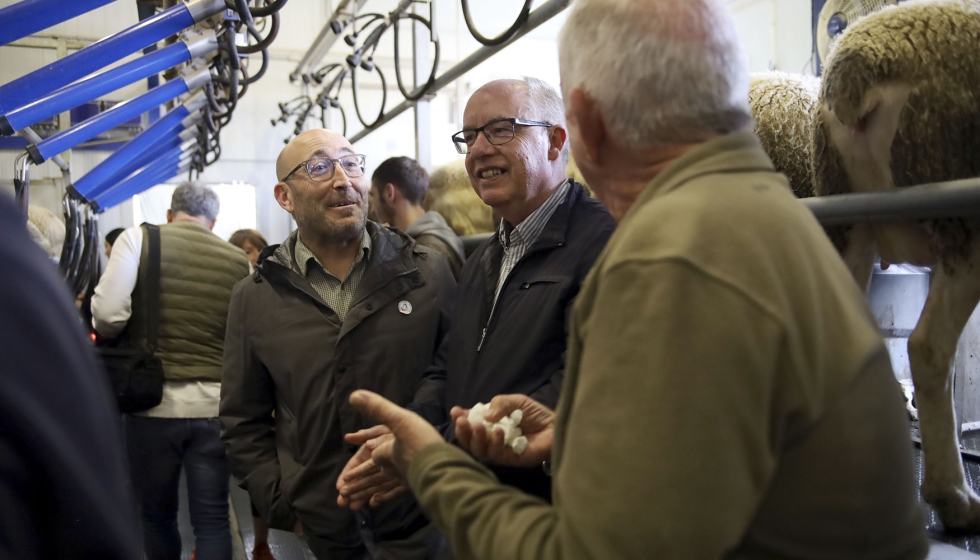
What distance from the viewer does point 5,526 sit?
0.66 m

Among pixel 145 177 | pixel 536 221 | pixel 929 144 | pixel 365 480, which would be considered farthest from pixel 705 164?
pixel 145 177

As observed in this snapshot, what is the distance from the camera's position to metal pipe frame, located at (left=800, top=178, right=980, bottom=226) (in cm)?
137

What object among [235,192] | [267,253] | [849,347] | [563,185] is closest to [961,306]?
[563,185]

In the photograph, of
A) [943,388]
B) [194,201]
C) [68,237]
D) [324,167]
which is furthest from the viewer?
[68,237]

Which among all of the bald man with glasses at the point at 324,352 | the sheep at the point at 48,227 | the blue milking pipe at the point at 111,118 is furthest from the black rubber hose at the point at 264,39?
the sheep at the point at 48,227

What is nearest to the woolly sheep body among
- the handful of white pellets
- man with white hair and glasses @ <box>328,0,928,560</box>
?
man with white hair and glasses @ <box>328,0,928,560</box>

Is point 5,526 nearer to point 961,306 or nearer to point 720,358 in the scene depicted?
point 720,358

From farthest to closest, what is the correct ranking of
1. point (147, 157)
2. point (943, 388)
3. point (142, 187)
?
point (142, 187) → point (147, 157) → point (943, 388)

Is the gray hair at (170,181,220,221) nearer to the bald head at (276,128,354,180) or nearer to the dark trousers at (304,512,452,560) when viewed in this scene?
the bald head at (276,128,354,180)

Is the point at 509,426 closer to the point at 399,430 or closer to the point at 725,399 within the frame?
the point at 399,430

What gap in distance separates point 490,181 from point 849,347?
113cm

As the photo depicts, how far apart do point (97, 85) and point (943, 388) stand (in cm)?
320

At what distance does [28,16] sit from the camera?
2.29 metres

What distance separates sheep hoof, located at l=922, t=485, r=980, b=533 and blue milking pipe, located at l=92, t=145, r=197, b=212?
177 inches
